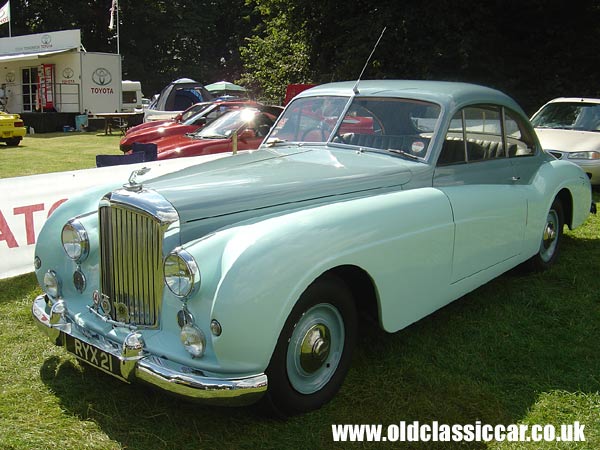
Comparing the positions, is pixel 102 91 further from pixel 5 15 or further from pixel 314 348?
pixel 314 348

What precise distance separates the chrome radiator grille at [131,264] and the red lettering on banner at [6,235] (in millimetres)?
2475

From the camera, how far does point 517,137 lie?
4.96 m

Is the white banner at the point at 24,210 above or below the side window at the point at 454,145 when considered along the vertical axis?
below

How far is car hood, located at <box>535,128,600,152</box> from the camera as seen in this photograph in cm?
877

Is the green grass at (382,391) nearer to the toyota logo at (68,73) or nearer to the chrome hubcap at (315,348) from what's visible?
the chrome hubcap at (315,348)

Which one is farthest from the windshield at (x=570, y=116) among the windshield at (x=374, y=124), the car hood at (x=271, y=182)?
the car hood at (x=271, y=182)

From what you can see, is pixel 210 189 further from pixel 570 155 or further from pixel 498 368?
pixel 570 155

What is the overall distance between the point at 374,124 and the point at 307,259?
5.91 feet

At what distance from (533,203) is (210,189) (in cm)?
282

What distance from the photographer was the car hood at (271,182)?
10.0ft

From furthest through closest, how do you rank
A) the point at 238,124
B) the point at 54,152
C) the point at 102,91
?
the point at 102,91, the point at 54,152, the point at 238,124

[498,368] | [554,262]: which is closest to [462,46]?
[554,262]

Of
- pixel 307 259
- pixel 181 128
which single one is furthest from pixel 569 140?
pixel 307 259

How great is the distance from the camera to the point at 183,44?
4438 centimetres
